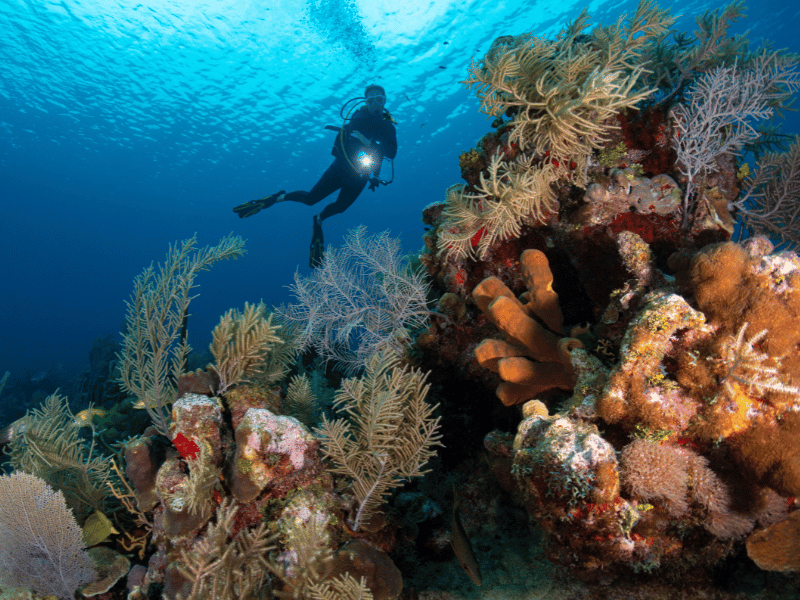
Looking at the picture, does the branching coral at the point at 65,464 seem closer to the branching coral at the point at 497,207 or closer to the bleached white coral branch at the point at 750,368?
the branching coral at the point at 497,207

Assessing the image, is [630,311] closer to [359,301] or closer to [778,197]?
[778,197]

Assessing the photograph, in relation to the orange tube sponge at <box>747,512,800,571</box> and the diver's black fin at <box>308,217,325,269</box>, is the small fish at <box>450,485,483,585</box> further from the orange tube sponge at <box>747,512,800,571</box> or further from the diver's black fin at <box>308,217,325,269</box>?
the diver's black fin at <box>308,217,325,269</box>

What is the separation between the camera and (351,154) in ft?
32.1

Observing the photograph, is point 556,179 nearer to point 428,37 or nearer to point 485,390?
point 485,390

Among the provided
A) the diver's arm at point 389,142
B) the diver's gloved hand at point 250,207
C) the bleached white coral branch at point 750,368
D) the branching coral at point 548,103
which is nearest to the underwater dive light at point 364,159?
the diver's arm at point 389,142

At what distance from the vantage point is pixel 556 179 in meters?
3.39

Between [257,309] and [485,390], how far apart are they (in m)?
2.66

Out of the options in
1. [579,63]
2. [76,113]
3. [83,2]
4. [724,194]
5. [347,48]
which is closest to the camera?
[579,63]

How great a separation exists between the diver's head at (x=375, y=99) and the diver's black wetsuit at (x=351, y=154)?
0.13 m

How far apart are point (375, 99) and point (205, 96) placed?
1334 inches

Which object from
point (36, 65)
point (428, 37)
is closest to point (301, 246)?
point (36, 65)

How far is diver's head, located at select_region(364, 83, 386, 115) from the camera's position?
978 cm

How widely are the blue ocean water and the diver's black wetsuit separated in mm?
3161

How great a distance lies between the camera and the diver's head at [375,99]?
978 centimetres
